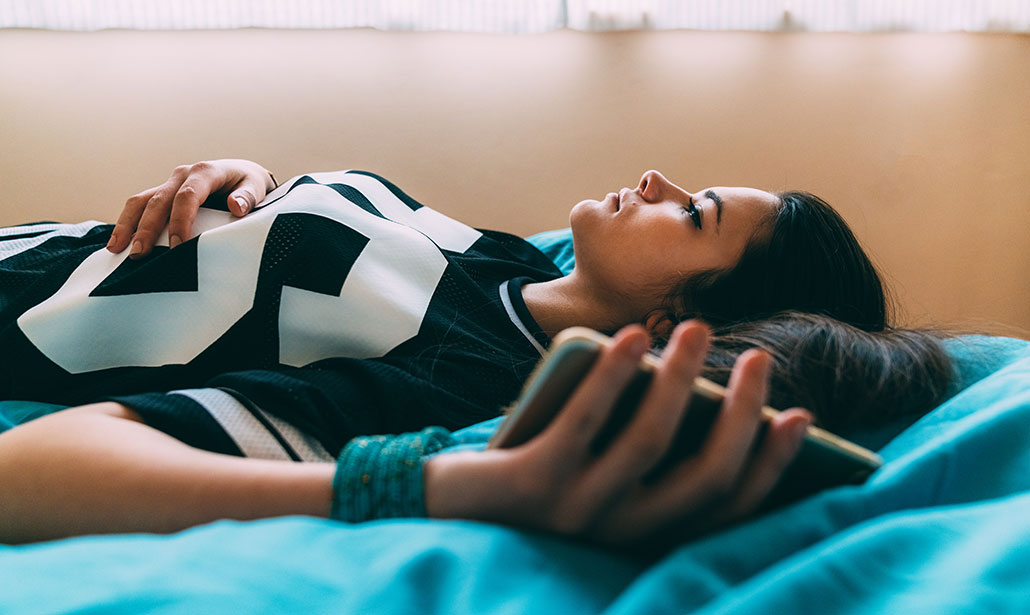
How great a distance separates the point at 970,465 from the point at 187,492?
0.58 m

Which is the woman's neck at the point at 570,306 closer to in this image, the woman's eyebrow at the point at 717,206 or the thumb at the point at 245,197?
the woman's eyebrow at the point at 717,206

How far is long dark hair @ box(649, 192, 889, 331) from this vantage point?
0.95m

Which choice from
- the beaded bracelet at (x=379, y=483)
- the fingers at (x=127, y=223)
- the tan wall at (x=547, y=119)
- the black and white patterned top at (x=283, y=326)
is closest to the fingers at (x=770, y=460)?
the beaded bracelet at (x=379, y=483)

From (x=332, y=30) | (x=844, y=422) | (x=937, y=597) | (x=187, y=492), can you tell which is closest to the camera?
(x=937, y=597)

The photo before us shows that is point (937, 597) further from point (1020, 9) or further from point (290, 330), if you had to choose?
point (1020, 9)

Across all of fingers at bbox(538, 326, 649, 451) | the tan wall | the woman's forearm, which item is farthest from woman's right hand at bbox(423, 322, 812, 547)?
the tan wall

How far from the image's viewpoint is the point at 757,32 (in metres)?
1.72

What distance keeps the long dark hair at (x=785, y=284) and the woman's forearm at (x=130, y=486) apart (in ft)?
2.06

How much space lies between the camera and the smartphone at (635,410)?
366mm

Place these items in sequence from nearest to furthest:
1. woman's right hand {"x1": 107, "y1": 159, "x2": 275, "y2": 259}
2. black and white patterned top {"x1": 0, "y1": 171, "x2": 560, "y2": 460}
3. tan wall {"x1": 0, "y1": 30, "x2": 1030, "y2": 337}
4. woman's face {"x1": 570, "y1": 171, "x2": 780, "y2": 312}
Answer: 1. black and white patterned top {"x1": 0, "y1": 171, "x2": 560, "y2": 460}
2. woman's right hand {"x1": 107, "y1": 159, "x2": 275, "y2": 259}
3. woman's face {"x1": 570, "y1": 171, "x2": 780, "y2": 312}
4. tan wall {"x1": 0, "y1": 30, "x2": 1030, "y2": 337}

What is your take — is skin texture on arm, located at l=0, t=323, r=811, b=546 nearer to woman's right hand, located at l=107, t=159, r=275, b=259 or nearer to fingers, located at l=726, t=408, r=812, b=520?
fingers, located at l=726, t=408, r=812, b=520

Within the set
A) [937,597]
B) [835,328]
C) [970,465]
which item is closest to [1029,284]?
[835,328]

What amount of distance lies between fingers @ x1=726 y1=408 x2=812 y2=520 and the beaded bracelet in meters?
0.21

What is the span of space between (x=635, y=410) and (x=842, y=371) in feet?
1.05
